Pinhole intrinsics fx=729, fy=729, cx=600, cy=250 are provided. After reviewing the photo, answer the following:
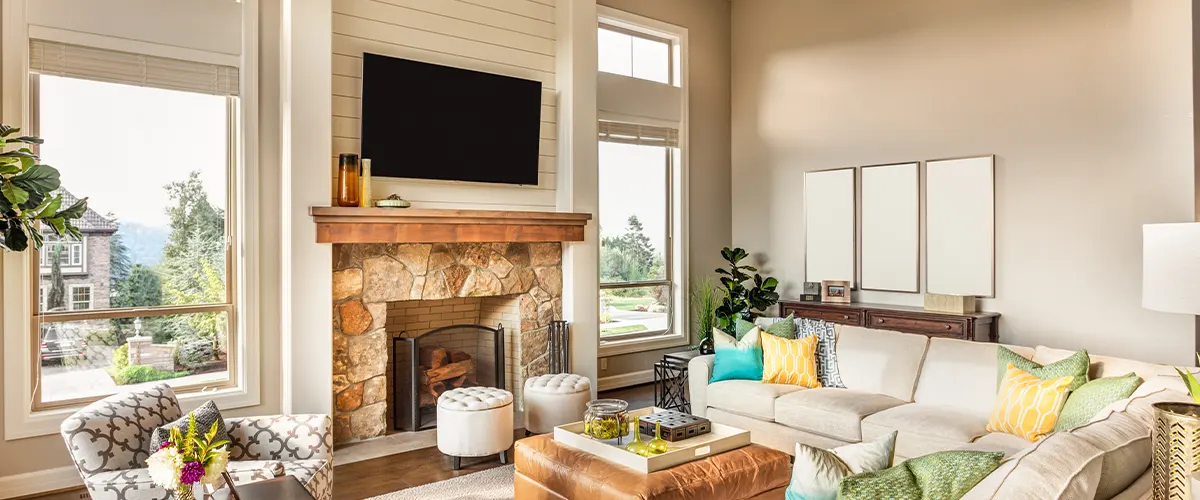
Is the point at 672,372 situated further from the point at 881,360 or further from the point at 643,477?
the point at 643,477

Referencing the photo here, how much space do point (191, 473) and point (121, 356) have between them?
2.45 m

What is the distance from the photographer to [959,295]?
17.8 ft

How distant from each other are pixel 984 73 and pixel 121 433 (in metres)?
5.78

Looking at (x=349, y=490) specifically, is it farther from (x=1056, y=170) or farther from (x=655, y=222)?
(x=1056, y=170)

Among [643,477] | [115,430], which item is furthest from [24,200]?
[643,477]

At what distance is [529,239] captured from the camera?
5.21m

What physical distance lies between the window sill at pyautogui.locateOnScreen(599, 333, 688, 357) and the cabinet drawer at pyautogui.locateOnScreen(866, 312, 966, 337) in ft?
6.07

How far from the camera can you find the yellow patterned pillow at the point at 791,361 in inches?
176

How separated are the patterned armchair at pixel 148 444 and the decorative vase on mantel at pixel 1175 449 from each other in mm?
2713

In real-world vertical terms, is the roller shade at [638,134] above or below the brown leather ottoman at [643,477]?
above

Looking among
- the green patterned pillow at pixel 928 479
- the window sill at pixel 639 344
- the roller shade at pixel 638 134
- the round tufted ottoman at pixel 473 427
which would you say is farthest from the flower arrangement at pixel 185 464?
the roller shade at pixel 638 134

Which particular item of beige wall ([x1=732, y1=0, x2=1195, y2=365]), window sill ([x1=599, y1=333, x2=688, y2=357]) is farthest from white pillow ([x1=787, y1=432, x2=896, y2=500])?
window sill ([x1=599, y1=333, x2=688, y2=357])

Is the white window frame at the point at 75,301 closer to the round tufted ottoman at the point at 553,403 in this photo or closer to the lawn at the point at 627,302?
the round tufted ottoman at the point at 553,403

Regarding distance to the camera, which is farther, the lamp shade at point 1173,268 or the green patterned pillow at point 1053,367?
the green patterned pillow at point 1053,367
